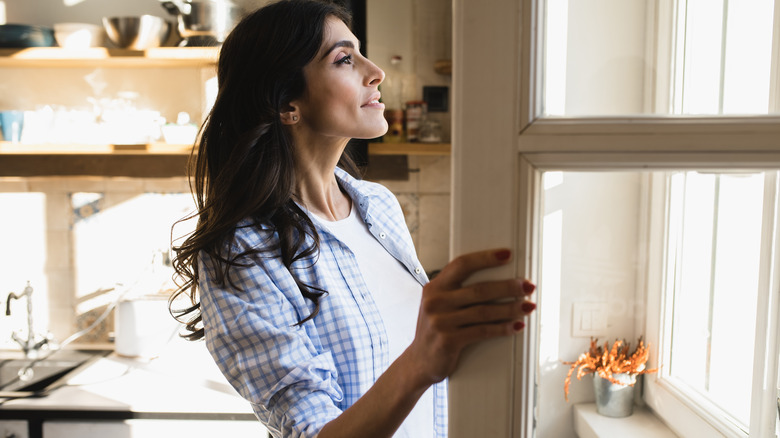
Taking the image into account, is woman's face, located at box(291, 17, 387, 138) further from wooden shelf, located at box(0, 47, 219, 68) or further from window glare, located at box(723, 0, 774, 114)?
wooden shelf, located at box(0, 47, 219, 68)

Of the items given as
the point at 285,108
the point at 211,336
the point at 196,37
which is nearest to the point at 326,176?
the point at 285,108

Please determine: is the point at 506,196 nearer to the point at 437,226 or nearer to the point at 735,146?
the point at 735,146

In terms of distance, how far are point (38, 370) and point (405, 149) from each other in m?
1.59

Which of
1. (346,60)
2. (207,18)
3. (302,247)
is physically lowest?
(302,247)

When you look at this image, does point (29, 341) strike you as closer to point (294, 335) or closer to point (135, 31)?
point (135, 31)

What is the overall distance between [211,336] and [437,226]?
5.76 ft

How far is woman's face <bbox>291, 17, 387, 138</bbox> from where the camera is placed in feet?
3.62

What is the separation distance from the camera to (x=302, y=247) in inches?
38.6

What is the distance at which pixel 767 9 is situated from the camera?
17.9 inches

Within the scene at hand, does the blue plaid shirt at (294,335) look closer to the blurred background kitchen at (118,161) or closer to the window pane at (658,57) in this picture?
the window pane at (658,57)

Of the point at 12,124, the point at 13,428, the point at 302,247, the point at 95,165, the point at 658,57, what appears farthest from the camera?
the point at 95,165

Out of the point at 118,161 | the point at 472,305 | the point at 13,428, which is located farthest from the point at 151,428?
the point at 472,305

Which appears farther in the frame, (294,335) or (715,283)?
(294,335)

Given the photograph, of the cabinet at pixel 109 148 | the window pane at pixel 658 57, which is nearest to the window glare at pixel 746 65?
the window pane at pixel 658 57
